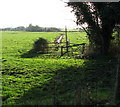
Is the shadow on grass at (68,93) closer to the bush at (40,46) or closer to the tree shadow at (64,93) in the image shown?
the tree shadow at (64,93)

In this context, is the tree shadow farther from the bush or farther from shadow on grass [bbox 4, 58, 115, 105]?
the bush

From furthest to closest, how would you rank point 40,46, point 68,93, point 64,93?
point 40,46 < point 64,93 < point 68,93

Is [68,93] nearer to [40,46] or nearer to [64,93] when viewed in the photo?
[64,93]

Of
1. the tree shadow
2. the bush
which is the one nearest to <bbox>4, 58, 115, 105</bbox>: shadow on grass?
the tree shadow

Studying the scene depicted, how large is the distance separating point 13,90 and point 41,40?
1630 centimetres

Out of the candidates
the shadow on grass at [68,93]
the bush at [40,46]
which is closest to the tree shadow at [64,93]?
the shadow on grass at [68,93]

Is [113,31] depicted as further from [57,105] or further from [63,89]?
[57,105]

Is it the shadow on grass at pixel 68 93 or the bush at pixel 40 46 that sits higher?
the bush at pixel 40 46

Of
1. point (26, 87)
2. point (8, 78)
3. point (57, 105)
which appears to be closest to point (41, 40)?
point (8, 78)

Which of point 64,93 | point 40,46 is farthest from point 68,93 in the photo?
point 40,46

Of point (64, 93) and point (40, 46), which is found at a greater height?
point (40, 46)

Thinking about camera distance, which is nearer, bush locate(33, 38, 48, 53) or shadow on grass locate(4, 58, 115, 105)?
shadow on grass locate(4, 58, 115, 105)

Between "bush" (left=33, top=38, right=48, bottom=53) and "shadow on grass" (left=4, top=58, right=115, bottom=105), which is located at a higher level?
"bush" (left=33, top=38, right=48, bottom=53)

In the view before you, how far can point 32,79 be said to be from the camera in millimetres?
8648
